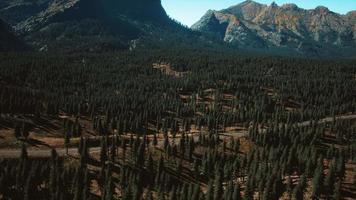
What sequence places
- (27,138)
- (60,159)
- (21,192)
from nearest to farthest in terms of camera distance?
(21,192) → (60,159) → (27,138)

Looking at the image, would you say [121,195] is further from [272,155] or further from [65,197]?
[272,155]

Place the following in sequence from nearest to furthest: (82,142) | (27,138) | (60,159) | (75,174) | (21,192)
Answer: (21,192)
(75,174)
(60,159)
(82,142)
(27,138)

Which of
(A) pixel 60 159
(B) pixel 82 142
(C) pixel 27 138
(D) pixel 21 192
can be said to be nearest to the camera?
(D) pixel 21 192

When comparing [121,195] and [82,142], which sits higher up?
[82,142]

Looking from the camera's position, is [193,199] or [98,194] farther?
[98,194]

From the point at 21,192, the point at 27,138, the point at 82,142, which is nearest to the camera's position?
the point at 21,192

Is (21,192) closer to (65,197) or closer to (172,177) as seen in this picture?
(65,197)

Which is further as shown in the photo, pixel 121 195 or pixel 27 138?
pixel 27 138

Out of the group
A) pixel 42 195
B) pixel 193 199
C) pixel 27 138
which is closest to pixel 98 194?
pixel 42 195

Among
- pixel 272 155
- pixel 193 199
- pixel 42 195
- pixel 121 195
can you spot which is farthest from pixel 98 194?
pixel 272 155
